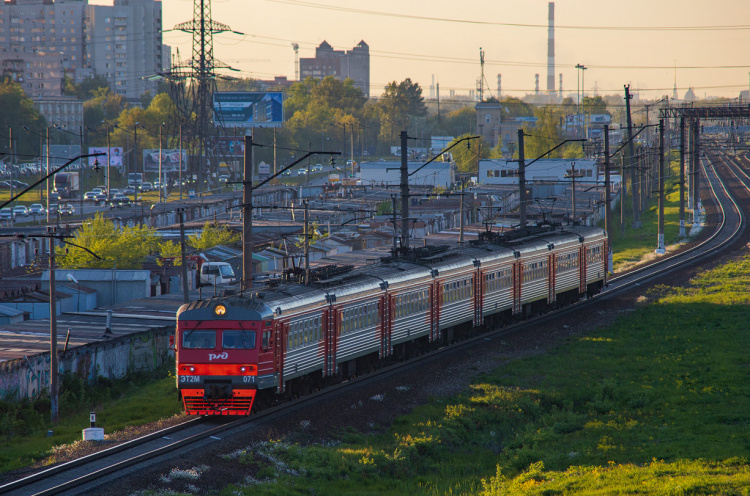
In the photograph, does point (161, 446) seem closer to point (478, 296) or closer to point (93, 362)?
point (93, 362)

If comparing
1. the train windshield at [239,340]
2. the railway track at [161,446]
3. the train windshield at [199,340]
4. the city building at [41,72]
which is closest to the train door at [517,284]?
the railway track at [161,446]

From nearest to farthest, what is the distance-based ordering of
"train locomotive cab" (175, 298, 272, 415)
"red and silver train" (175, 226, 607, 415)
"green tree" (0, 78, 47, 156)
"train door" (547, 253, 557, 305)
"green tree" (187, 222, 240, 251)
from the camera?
"train locomotive cab" (175, 298, 272, 415)
"red and silver train" (175, 226, 607, 415)
"train door" (547, 253, 557, 305)
"green tree" (187, 222, 240, 251)
"green tree" (0, 78, 47, 156)

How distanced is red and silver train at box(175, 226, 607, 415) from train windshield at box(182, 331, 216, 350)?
2 cm

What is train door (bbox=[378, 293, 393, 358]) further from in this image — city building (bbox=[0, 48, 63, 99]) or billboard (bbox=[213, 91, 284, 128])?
city building (bbox=[0, 48, 63, 99])

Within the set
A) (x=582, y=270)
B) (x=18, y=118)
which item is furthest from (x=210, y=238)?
(x=18, y=118)

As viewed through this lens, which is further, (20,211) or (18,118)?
(18,118)

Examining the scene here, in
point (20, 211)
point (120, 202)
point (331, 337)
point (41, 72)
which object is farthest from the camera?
point (41, 72)

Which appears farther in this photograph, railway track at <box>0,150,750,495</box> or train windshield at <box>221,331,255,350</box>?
train windshield at <box>221,331,255,350</box>

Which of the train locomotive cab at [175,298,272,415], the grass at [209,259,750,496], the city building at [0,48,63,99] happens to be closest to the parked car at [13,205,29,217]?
the grass at [209,259,750,496]

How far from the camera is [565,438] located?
71.4 feet

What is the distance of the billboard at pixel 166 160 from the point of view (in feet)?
370

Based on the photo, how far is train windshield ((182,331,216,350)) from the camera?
20.9 metres

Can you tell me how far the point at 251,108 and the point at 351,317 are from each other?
109 m

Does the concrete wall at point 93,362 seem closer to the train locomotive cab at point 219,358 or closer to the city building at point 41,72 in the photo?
the train locomotive cab at point 219,358
